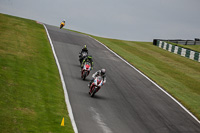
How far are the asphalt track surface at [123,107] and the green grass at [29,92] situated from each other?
0.92m

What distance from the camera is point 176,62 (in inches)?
1447

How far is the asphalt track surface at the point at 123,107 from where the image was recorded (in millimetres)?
13773

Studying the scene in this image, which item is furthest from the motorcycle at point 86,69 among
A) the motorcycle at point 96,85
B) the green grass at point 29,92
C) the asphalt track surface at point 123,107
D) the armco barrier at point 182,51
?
Result: the armco barrier at point 182,51

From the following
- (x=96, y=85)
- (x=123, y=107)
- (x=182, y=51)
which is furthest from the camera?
(x=182, y=51)

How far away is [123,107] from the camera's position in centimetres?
1644

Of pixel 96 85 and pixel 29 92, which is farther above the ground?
pixel 96 85

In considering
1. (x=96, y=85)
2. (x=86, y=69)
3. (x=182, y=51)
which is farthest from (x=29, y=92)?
(x=182, y=51)

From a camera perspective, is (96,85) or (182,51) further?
(182,51)

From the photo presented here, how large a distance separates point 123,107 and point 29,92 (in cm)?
A: 512

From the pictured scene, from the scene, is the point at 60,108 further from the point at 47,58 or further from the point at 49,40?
the point at 49,40

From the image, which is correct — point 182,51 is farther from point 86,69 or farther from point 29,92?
point 29,92

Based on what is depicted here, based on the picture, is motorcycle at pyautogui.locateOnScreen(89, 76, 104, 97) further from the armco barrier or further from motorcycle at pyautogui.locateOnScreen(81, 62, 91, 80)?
the armco barrier

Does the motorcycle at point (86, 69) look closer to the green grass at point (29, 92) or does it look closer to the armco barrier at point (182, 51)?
the green grass at point (29, 92)

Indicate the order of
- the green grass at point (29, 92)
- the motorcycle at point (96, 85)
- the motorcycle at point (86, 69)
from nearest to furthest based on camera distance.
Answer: the green grass at point (29, 92) → the motorcycle at point (96, 85) → the motorcycle at point (86, 69)
